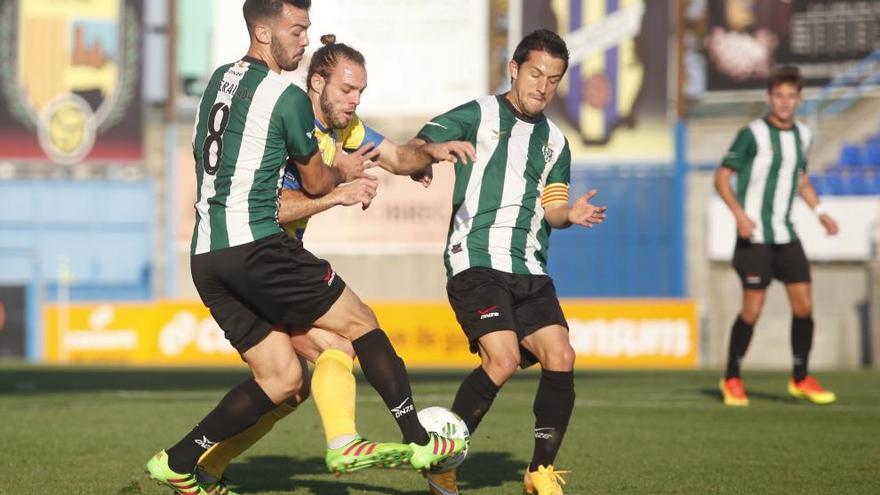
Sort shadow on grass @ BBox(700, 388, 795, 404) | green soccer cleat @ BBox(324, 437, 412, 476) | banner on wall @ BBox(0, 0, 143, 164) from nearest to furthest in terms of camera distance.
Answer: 1. green soccer cleat @ BBox(324, 437, 412, 476)
2. shadow on grass @ BBox(700, 388, 795, 404)
3. banner on wall @ BBox(0, 0, 143, 164)

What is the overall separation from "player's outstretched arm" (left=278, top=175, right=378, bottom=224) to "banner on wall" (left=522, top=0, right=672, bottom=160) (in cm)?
2841

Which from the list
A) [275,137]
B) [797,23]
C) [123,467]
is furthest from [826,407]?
[797,23]

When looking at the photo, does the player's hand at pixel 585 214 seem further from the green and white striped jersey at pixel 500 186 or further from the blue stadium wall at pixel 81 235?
the blue stadium wall at pixel 81 235

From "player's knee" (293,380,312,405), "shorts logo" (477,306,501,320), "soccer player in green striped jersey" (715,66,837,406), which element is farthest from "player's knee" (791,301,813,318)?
"player's knee" (293,380,312,405)

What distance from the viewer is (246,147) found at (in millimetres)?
5742

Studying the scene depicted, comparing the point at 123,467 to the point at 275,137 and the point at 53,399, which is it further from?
the point at 53,399

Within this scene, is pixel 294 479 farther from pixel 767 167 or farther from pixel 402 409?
pixel 767 167

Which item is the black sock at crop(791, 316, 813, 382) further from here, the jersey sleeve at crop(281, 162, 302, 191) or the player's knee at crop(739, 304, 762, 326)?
the jersey sleeve at crop(281, 162, 302, 191)

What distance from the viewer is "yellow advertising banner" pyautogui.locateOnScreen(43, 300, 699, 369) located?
24875 millimetres

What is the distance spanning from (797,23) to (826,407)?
75.3 ft

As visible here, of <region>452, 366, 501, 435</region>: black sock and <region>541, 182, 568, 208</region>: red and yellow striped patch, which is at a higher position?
<region>541, 182, 568, 208</region>: red and yellow striped patch

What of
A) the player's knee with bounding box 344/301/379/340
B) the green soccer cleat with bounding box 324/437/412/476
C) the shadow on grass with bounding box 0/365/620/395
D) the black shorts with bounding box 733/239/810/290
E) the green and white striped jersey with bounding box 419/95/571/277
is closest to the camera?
the green soccer cleat with bounding box 324/437/412/476

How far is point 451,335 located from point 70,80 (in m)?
16.5

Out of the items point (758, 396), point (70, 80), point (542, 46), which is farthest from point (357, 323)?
point (70, 80)
